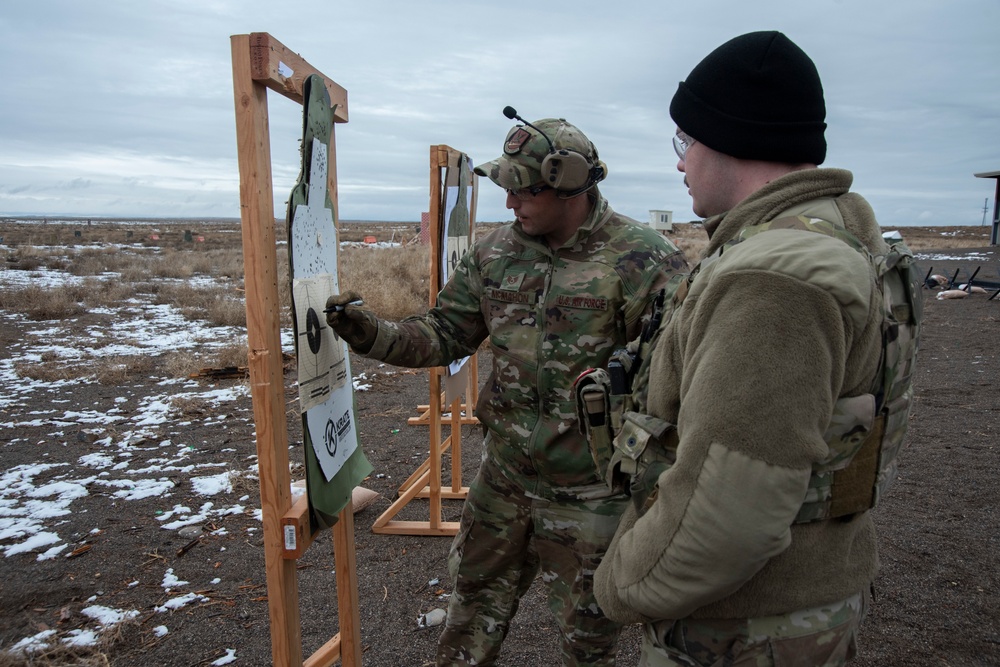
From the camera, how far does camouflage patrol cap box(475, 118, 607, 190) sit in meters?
2.42

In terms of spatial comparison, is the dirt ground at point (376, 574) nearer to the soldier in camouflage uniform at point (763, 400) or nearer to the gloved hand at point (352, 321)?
the gloved hand at point (352, 321)

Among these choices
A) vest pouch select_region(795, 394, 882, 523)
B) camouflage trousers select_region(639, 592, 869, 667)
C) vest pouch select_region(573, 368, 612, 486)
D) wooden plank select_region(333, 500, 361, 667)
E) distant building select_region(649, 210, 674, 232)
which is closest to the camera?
vest pouch select_region(795, 394, 882, 523)

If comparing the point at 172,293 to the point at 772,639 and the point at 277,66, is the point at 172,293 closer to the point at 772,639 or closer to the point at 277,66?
the point at 277,66

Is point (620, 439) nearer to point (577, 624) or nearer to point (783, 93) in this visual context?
point (783, 93)

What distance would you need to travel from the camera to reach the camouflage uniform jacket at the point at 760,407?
44.1 inches

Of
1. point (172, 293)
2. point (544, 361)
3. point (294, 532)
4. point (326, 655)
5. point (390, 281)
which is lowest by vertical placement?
point (326, 655)

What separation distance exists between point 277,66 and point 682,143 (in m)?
1.17

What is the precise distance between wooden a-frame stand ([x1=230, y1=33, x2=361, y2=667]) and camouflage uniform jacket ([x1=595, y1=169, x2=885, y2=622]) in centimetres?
117

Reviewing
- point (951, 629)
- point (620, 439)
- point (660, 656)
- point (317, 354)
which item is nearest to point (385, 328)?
point (317, 354)

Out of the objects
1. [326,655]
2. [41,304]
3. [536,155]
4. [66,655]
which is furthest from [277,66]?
[41,304]

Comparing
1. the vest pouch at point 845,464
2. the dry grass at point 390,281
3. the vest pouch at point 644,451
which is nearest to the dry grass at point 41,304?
the dry grass at point 390,281

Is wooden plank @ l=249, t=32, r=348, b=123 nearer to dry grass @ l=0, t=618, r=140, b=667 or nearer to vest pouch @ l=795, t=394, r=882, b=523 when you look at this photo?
vest pouch @ l=795, t=394, r=882, b=523

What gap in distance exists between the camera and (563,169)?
2391 millimetres

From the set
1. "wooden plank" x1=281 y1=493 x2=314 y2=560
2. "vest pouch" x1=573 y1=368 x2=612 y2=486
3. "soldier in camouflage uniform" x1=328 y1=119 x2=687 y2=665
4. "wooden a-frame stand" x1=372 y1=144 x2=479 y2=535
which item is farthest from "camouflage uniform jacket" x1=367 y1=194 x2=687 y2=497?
"wooden a-frame stand" x1=372 y1=144 x2=479 y2=535
